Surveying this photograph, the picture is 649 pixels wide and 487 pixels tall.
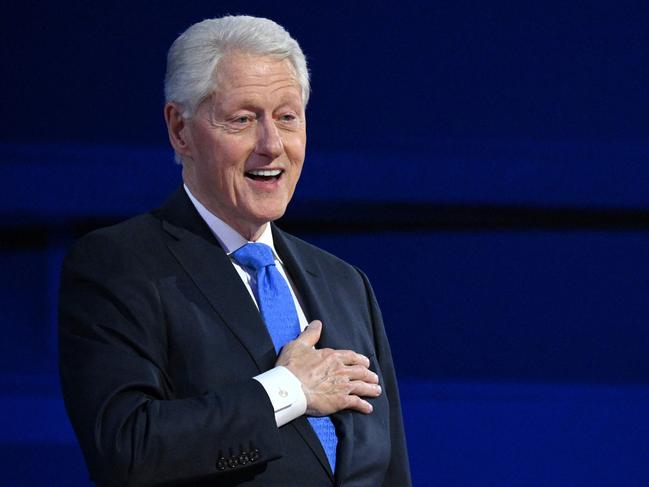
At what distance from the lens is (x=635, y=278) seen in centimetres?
268

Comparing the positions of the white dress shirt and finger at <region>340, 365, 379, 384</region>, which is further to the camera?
finger at <region>340, 365, 379, 384</region>

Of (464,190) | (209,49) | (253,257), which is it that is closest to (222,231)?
(253,257)

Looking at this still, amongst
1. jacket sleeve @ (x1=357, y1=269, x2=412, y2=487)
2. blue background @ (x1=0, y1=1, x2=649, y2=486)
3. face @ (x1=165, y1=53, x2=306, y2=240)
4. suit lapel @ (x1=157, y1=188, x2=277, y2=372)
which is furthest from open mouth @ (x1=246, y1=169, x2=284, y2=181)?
blue background @ (x1=0, y1=1, x2=649, y2=486)

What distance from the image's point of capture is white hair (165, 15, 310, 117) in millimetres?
1644

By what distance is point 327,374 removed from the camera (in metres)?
1.59

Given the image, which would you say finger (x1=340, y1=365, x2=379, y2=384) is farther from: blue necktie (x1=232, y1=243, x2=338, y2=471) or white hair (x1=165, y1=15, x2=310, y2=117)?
white hair (x1=165, y1=15, x2=310, y2=117)

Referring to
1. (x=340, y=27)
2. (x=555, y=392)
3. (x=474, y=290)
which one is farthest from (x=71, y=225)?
(x=555, y=392)

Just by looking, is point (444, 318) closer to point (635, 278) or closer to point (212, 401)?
point (635, 278)

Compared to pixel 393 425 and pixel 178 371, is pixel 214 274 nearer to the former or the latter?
pixel 178 371

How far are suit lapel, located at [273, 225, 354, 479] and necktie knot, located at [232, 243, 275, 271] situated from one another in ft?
0.25

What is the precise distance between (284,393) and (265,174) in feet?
1.10

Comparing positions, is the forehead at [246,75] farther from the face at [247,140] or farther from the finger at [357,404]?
the finger at [357,404]

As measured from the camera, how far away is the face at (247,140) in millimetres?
1645

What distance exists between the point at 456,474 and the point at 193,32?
1341 millimetres
